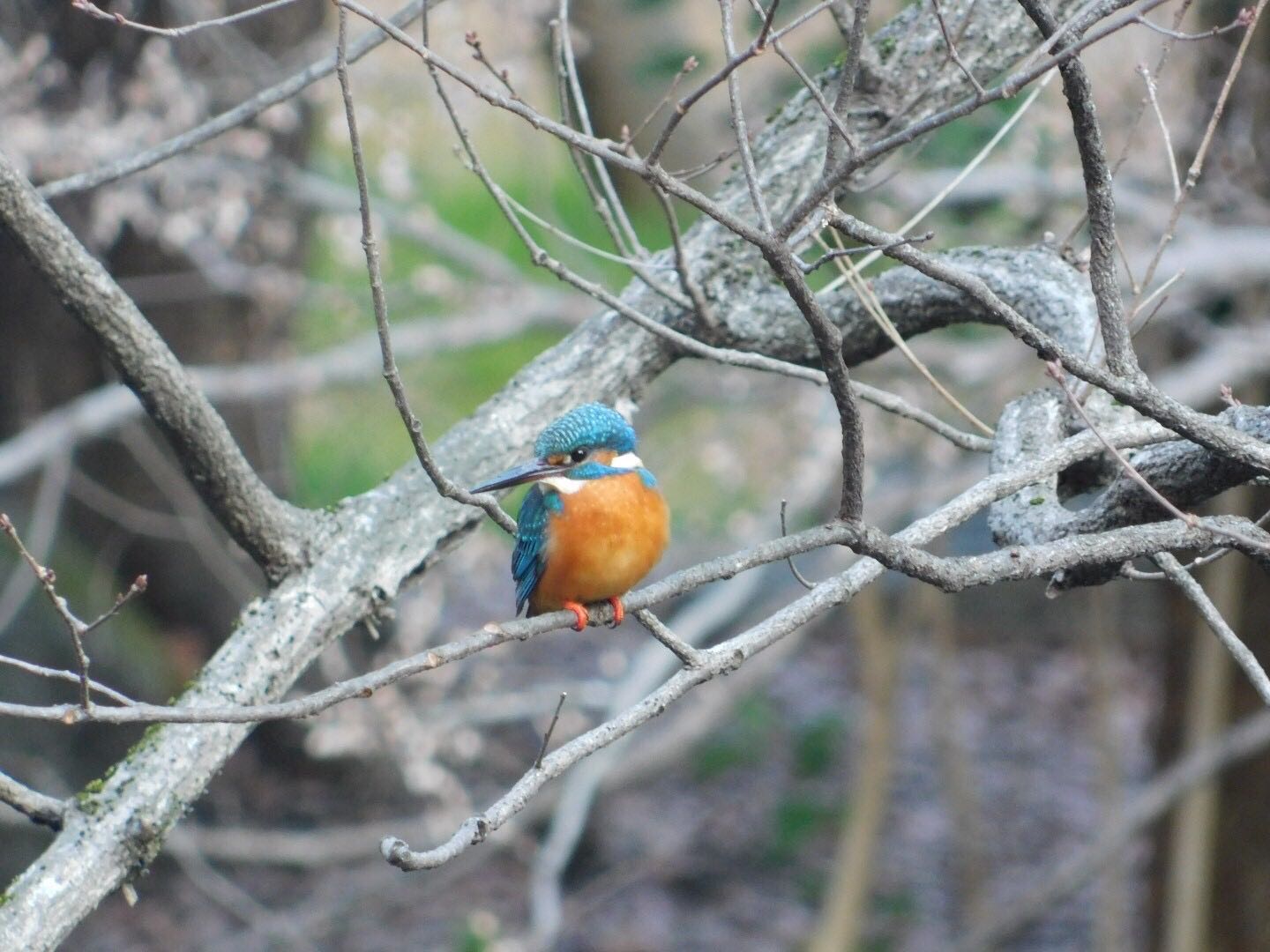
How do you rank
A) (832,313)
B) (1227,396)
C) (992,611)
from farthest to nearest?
(992,611) → (832,313) → (1227,396)

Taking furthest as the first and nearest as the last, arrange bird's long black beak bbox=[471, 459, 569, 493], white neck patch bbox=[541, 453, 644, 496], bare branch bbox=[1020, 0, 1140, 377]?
white neck patch bbox=[541, 453, 644, 496]
bird's long black beak bbox=[471, 459, 569, 493]
bare branch bbox=[1020, 0, 1140, 377]

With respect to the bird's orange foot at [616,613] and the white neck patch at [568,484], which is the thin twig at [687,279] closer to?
the white neck patch at [568,484]

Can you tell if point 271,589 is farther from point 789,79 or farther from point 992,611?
point 992,611

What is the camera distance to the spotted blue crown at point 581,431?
2.50 metres

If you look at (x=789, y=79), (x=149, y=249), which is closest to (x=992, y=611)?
(x=789, y=79)

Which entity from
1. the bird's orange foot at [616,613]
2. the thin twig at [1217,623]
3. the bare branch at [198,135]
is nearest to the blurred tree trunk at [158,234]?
the bare branch at [198,135]

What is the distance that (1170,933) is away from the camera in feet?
17.9

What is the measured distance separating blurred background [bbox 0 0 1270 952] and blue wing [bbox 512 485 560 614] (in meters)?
1.80

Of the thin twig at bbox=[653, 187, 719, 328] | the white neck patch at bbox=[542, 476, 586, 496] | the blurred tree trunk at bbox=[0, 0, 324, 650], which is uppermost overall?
the blurred tree trunk at bbox=[0, 0, 324, 650]

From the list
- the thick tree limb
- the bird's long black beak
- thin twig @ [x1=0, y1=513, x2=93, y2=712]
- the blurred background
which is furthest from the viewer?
the blurred background

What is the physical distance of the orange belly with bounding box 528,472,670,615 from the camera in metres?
2.46

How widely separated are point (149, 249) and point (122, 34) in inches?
43.0

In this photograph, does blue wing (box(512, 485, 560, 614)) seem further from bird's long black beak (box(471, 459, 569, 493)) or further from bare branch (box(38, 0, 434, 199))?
bare branch (box(38, 0, 434, 199))

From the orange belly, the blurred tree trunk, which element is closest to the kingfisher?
the orange belly
